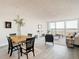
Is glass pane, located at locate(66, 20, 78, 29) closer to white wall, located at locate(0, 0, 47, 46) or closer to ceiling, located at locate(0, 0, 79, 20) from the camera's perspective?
ceiling, located at locate(0, 0, 79, 20)

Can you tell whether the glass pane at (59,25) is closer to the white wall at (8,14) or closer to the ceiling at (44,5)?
the ceiling at (44,5)

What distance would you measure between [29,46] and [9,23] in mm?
3398

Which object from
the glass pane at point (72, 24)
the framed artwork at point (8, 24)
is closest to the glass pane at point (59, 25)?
the glass pane at point (72, 24)

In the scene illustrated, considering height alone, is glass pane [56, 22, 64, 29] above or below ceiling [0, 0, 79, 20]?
below

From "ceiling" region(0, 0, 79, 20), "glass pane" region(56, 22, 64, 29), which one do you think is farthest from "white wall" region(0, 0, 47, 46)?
"glass pane" region(56, 22, 64, 29)

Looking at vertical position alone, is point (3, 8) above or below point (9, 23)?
above

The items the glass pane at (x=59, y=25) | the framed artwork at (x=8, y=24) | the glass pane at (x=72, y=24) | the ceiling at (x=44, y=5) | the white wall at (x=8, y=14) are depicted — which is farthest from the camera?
the glass pane at (x=59, y=25)

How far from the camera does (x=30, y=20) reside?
806 centimetres

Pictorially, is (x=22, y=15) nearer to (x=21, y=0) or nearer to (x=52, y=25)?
(x=21, y=0)

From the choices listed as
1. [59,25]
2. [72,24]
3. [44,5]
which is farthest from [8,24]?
[72,24]

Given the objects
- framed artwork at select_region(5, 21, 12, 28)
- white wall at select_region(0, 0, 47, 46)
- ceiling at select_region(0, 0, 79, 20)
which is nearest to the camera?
ceiling at select_region(0, 0, 79, 20)

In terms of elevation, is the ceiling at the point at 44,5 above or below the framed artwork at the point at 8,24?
above

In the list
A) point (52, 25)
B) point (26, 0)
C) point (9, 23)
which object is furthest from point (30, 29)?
point (52, 25)

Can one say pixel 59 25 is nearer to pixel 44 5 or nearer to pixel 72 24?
pixel 72 24
